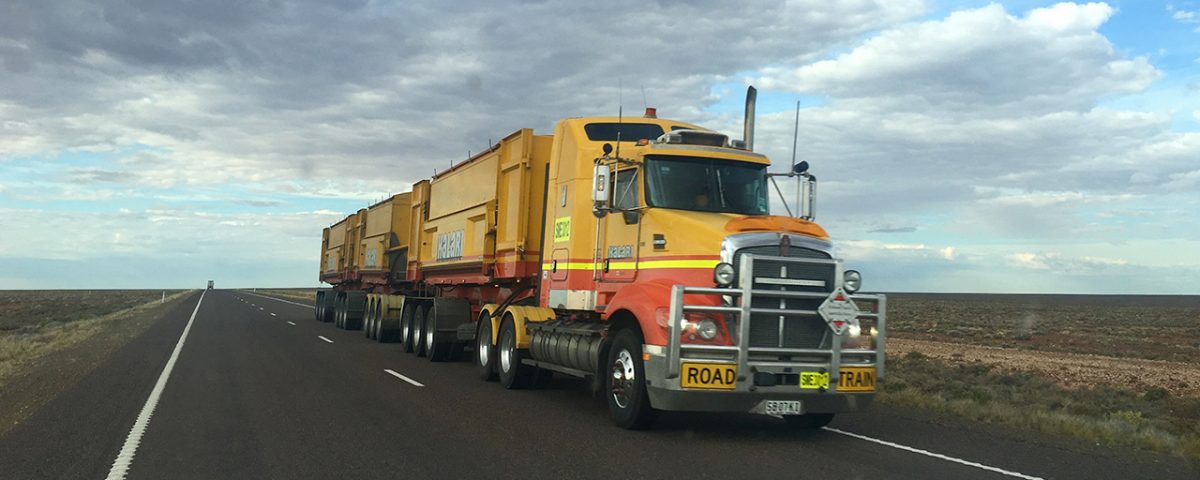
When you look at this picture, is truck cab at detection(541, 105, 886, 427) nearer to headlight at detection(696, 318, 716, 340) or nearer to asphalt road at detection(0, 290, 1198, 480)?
headlight at detection(696, 318, 716, 340)

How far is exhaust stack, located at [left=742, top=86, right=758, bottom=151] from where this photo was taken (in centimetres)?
1141

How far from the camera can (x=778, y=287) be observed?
357 inches

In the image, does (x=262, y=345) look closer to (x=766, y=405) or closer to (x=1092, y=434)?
(x=766, y=405)

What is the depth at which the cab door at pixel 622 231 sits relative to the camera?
10.5 meters

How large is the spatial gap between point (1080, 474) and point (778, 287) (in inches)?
122

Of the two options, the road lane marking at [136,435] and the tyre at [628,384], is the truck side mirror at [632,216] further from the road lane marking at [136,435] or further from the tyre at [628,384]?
the road lane marking at [136,435]

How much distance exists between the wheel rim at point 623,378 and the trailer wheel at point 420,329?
31.7 ft

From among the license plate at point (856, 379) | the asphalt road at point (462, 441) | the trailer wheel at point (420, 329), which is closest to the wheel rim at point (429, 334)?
the trailer wheel at point (420, 329)

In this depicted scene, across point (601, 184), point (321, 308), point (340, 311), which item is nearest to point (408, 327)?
point (601, 184)

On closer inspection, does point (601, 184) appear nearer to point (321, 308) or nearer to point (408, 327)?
point (408, 327)

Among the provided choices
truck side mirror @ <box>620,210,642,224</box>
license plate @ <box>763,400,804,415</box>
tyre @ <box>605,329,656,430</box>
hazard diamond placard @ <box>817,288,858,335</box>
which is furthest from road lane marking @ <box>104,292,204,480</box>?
hazard diamond placard @ <box>817,288,858,335</box>

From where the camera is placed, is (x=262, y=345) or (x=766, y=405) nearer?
(x=766, y=405)

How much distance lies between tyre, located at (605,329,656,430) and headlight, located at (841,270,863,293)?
2245 millimetres

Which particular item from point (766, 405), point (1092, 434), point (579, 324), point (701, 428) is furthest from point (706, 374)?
point (1092, 434)
